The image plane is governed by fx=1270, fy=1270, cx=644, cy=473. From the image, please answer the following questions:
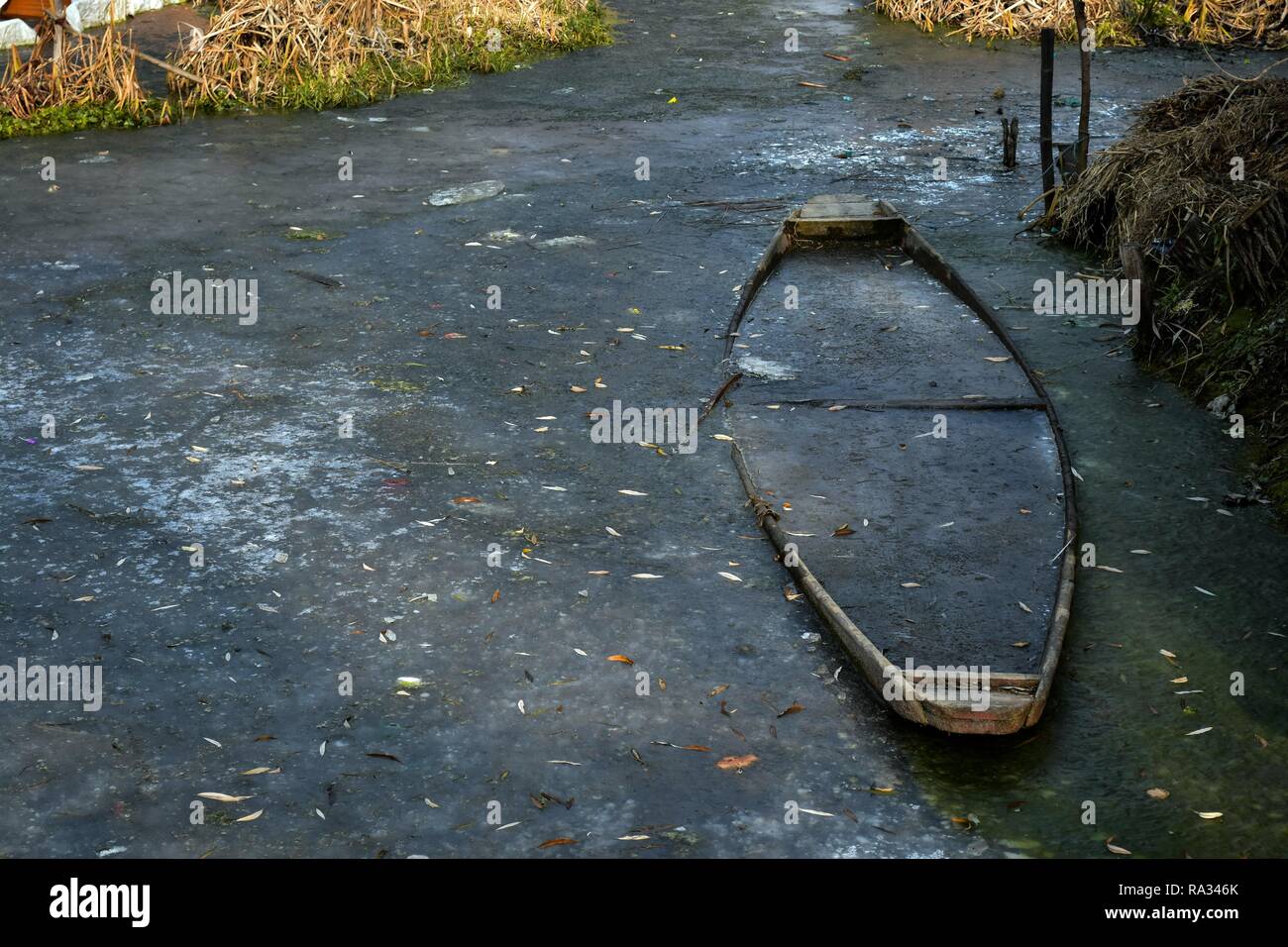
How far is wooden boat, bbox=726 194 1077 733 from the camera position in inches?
161

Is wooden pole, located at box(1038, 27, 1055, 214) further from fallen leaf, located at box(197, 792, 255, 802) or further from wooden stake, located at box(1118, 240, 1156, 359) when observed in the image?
fallen leaf, located at box(197, 792, 255, 802)

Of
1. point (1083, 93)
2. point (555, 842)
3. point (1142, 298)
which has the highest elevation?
point (1083, 93)

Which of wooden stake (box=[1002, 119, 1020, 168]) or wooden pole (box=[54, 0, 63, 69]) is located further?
wooden pole (box=[54, 0, 63, 69])

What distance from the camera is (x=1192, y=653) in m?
4.15

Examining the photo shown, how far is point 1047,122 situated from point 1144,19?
638 cm

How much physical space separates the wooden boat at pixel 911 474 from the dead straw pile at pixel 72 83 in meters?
6.09

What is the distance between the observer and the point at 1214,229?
257 inches

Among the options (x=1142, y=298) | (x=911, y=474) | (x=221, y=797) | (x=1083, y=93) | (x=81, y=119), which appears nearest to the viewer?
(x=221, y=797)

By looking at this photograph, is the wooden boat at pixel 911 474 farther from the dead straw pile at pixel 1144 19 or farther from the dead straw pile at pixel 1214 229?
the dead straw pile at pixel 1144 19

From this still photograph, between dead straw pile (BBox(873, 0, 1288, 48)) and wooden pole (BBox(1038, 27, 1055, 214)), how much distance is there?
5.69m

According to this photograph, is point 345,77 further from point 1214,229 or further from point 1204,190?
point 1214,229

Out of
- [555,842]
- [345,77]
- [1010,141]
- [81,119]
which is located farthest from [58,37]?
[555,842]

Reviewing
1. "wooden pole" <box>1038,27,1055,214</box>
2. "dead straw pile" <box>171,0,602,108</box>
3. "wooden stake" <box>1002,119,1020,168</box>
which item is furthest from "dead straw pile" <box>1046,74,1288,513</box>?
"dead straw pile" <box>171,0,602,108</box>
